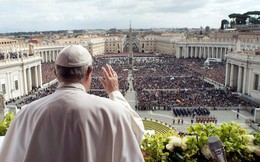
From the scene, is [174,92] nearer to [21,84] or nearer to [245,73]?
[245,73]

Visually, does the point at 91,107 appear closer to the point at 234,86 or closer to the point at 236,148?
the point at 236,148

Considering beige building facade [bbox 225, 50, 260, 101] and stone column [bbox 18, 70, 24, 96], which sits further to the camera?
stone column [bbox 18, 70, 24, 96]

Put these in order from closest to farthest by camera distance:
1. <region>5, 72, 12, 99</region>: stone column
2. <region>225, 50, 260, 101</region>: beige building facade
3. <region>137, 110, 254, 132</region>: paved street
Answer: <region>137, 110, 254, 132</region>: paved street
<region>225, 50, 260, 101</region>: beige building facade
<region>5, 72, 12, 99</region>: stone column

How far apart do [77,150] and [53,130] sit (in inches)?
11.7

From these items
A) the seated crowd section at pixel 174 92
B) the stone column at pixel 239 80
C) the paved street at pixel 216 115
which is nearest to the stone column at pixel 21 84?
the seated crowd section at pixel 174 92

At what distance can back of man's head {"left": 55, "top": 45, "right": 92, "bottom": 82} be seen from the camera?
2.89m

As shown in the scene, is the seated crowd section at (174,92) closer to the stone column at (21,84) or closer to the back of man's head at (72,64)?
the stone column at (21,84)

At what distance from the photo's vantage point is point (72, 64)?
288cm

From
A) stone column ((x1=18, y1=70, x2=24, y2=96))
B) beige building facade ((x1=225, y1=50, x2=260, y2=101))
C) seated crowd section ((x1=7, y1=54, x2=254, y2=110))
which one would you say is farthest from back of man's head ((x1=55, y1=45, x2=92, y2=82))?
stone column ((x1=18, y1=70, x2=24, y2=96))

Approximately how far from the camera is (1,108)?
19.0 metres

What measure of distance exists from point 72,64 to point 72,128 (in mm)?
643

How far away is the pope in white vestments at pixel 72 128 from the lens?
2688mm

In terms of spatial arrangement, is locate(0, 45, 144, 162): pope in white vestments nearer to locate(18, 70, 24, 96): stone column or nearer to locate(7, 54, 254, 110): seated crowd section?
locate(7, 54, 254, 110): seated crowd section

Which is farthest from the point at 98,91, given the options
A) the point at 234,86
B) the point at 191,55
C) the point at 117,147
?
the point at 191,55
